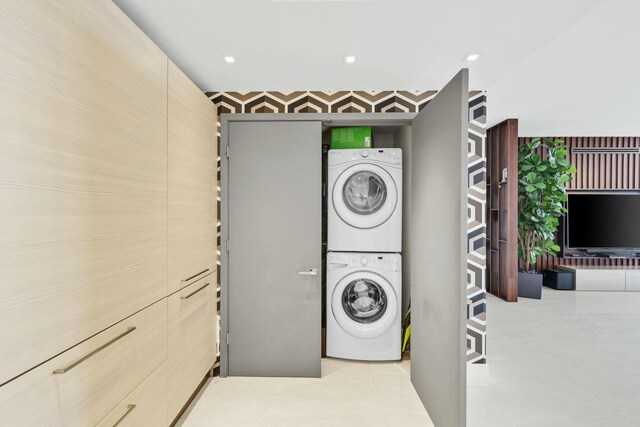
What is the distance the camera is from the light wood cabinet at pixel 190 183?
188cm

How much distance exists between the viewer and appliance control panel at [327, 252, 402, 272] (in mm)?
2893

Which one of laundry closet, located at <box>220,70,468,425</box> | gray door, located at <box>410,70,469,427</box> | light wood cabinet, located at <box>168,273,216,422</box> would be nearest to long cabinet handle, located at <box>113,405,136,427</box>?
light wood cabinet, located at <box>168,273,216,422</box>

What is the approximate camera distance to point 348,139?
9.89ft

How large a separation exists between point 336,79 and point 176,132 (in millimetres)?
1186

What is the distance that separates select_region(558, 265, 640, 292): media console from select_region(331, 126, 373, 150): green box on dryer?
4.70m

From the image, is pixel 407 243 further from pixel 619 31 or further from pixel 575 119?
pixel 575 119

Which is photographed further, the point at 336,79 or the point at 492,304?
the point at 492,304

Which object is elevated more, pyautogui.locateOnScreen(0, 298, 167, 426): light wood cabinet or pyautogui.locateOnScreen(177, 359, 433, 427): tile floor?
pyautogui.locateOnScreen(0, 298, 167, 426): light wood cabinet

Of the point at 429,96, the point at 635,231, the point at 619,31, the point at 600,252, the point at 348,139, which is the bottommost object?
the point at 600,252

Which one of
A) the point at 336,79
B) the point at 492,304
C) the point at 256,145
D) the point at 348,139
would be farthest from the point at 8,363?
the point at 492,304

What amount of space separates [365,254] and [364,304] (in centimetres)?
44

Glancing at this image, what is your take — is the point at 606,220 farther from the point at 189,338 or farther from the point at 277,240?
the point at 189,338

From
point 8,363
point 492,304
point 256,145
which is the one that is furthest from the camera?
point 492,304

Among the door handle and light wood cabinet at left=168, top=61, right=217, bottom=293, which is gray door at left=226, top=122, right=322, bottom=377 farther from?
light wood cabinet at left=168, top=61, right=217, bottom=293
